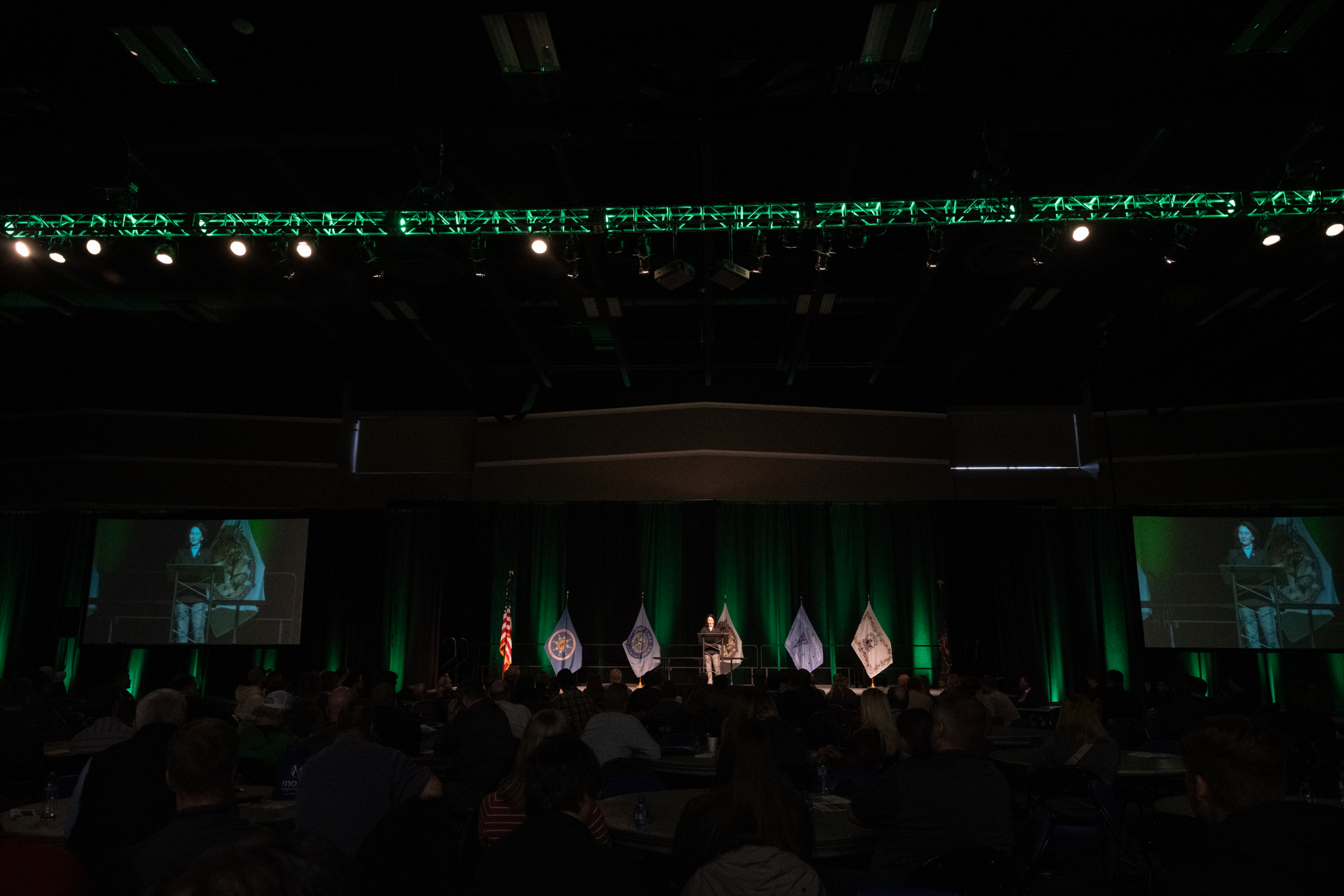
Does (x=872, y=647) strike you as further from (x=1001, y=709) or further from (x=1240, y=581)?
(x=1240, y=581)

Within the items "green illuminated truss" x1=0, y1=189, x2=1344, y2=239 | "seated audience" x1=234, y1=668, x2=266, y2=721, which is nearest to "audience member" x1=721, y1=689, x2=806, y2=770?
"green illuminated truss" x1=0, y1=189, x2=1344, y2=239

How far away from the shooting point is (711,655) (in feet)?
46.0

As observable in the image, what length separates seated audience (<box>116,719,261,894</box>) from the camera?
2.38m

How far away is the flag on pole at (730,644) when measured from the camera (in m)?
14.1

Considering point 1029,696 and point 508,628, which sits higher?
point 508,628

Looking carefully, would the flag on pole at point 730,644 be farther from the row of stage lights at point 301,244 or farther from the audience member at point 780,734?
the audience member at point 780,734

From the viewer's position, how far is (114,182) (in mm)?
7574

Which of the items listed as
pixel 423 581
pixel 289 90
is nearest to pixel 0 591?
pixel 423 581

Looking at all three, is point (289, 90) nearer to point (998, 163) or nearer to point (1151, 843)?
point (998, 163)

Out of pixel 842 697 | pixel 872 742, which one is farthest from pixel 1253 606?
pixel 872 742

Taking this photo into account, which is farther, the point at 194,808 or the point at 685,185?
the point at 685,185

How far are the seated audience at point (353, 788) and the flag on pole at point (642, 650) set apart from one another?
11015 mm

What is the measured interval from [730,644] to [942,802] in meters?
11.0

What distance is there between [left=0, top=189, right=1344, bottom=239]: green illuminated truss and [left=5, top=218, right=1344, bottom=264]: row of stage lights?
0.64ft
